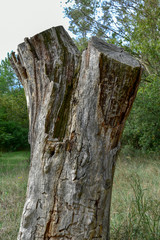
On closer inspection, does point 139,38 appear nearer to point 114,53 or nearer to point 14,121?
point 114,53

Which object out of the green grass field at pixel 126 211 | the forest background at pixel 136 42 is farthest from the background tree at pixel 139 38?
the green grass field at pixel 126 211

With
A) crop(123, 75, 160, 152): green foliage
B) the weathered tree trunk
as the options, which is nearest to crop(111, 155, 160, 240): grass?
the weathered tree trunk

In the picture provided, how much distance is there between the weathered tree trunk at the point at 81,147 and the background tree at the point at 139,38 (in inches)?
229

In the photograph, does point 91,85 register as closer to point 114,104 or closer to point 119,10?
point 114,104

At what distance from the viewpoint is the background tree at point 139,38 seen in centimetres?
785

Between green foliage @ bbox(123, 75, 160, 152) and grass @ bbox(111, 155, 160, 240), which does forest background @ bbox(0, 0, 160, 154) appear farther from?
grass @ bbox(111, 155, 160, 240)

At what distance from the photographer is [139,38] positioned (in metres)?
7.85

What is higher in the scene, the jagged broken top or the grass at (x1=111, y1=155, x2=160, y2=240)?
the jagged broken top

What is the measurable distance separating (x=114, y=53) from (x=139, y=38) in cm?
666

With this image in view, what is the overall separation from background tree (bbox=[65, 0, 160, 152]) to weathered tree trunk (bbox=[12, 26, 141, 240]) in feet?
19.1

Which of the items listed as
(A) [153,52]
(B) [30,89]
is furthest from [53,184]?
(A) [153,52]

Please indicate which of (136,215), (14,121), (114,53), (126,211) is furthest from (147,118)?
(14,121)

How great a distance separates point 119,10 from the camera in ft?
35.2

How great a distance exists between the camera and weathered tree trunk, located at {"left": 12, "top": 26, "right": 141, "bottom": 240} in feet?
5.58
